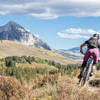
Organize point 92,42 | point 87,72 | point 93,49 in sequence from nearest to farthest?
point 87,72
point 93,49
point 92,42

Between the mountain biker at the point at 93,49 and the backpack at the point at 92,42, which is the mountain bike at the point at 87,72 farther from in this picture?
the backpack at the point at 92,42

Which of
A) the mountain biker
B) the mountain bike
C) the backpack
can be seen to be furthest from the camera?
the backpack

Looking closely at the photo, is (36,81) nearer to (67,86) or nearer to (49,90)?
(49,90)

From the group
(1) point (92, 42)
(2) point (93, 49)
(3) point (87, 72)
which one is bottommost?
(3) point (87, 72)

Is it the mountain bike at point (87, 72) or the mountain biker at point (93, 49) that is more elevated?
the mountain biker at point (93, 49)

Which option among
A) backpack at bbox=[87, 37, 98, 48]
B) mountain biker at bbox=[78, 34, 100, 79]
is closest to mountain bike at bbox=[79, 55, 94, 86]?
mountain biker at bbox=[78, 34, 100, 79]

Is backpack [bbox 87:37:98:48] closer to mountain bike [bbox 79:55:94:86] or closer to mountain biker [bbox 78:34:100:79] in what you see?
mountain biker [bbox 78:34:100:79]

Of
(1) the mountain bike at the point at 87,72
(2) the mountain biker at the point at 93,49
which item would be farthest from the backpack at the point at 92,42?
(1) the mountain bike at the point at 87,72

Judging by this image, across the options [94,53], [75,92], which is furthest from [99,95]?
[94,53]

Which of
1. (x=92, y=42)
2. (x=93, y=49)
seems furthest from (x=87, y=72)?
(x=92, y=42)

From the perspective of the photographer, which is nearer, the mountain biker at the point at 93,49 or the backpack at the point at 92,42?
the mountain biker at the point at 93,49

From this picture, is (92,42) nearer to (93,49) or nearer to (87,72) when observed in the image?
(93,49)

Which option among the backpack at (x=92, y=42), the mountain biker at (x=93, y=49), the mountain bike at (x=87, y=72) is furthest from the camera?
the backpack at (x=92, y=42)

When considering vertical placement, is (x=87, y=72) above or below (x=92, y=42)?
below
